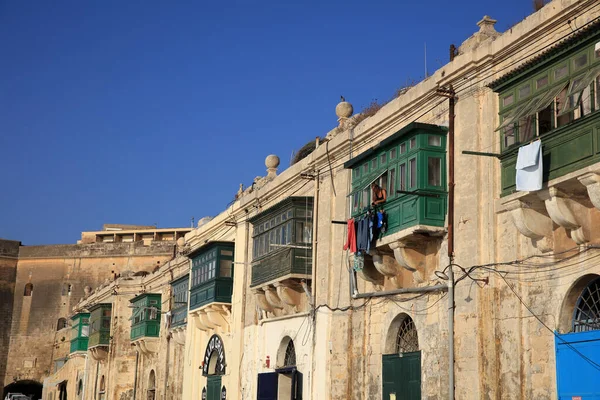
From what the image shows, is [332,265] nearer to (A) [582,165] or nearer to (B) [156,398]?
(A) [582,165]

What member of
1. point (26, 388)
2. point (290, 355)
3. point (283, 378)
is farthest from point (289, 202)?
point (26, 388)

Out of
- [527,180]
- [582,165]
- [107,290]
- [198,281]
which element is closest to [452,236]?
[527,180]

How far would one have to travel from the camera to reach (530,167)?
11695 millimetres

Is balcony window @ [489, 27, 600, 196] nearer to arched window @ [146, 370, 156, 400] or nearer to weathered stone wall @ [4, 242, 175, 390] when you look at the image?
arched window @ [146, 370, 156, 400]

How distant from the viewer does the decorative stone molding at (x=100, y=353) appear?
4000 cm

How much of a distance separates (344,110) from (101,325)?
933 inches

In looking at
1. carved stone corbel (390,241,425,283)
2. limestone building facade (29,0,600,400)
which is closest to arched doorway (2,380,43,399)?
limestone building facade (29,0,600,400)

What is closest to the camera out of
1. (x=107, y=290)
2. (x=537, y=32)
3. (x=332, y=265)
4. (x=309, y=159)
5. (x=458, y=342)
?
(x=537, y=32)

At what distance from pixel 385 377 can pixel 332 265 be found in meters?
3.55

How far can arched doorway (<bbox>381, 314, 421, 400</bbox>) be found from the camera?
50.7ft

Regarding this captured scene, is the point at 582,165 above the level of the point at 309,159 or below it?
below

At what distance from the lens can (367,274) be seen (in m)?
17.4

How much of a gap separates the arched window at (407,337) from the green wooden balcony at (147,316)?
61.0 ft

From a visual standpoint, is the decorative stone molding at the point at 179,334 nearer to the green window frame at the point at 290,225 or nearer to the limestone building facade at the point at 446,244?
the limestone building facade at the point at 446,244
